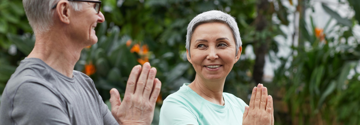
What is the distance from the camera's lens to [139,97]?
141 centimetres

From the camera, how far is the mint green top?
4.88 ft

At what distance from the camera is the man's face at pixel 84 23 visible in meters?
1.20

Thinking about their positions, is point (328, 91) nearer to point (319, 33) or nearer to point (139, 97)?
point (319, 33)

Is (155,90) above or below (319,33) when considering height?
below

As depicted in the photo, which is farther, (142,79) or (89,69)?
(89,69)

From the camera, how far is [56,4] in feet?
3.76

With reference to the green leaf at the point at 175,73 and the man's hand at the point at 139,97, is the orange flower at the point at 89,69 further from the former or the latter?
the man's hand at the point at 139,97

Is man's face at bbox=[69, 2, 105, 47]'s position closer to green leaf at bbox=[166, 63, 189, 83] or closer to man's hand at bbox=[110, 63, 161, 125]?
man's hand at bbox=[110, 63, 161, 125]

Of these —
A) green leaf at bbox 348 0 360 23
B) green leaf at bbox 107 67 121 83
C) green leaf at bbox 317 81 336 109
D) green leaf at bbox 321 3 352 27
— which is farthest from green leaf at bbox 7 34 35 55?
green leaf at bbox 348 0 360 23

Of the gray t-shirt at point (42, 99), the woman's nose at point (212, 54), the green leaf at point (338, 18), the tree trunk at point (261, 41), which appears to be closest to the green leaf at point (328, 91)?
the green leaf at point (338, 18)

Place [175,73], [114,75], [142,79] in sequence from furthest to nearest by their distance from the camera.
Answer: [175,73] < [114,75] < [142,79]

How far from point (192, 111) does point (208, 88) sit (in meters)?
0.18

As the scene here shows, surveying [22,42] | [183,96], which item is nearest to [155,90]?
[183,96]

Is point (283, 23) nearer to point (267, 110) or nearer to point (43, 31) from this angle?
point (267, 110)
